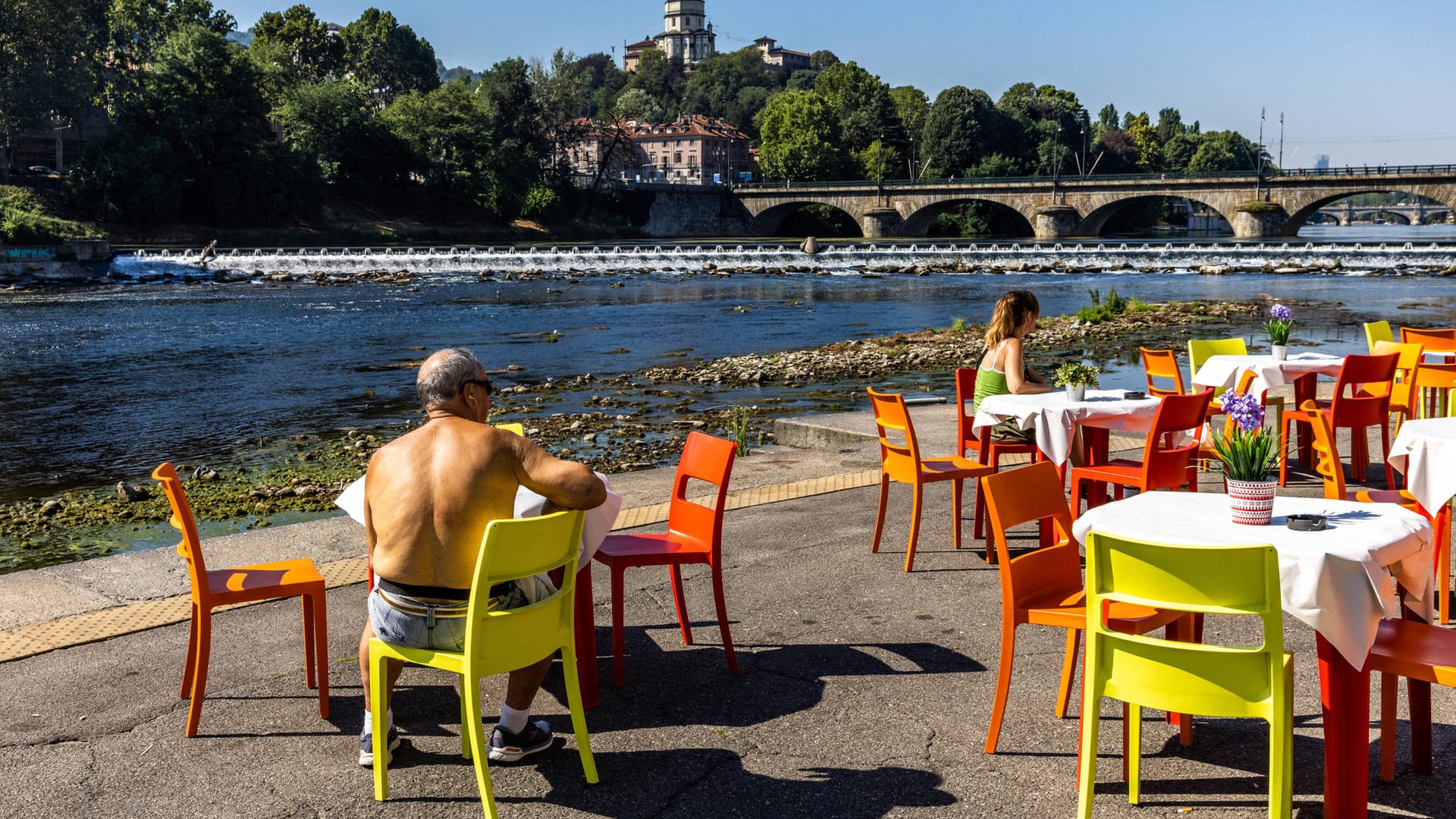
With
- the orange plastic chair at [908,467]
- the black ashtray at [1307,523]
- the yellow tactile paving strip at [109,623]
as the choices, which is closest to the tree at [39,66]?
the yellow tactile paving strip at [109,623]

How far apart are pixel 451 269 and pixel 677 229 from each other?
3710 cm

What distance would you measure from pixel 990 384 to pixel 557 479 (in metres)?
3.81

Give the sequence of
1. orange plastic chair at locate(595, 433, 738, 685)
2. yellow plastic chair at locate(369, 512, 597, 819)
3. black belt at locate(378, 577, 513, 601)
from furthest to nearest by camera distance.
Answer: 1. orange plastic chair at locate(595, 433, 738, 685)
2. black belt at locate(378, 577, 513, 601)
3. yellow plastic chair at locate(369, 512, 597, 819)

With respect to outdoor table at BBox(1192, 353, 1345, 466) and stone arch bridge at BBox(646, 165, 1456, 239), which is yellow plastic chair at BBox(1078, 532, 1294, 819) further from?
stone arch bridge at BBox(646, 165, 1456, 239)

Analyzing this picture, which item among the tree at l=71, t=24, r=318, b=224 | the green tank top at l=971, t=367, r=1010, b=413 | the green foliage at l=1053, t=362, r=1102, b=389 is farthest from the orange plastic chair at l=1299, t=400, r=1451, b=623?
the tree at l=71, t=24, r=318, b=224

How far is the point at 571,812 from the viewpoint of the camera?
3.42 m

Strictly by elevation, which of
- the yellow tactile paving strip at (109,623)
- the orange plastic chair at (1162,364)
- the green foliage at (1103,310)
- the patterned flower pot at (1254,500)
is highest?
the patterned flower pot at (1254,500)

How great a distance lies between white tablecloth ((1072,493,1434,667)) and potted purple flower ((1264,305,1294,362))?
12.6ft

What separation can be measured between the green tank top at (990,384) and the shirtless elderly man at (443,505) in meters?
3.68

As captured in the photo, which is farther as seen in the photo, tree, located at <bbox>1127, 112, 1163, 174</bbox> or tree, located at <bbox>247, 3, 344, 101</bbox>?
tree, located at <bbox>1127, 112, 1163, 174</bbox>

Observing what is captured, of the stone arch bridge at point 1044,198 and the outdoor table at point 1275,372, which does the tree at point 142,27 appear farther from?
the outdoor table at point 1275,372

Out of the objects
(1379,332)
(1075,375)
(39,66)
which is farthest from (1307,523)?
(39,66)

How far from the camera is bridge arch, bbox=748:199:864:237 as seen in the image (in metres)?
80.8

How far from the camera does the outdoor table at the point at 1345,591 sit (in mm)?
3137
